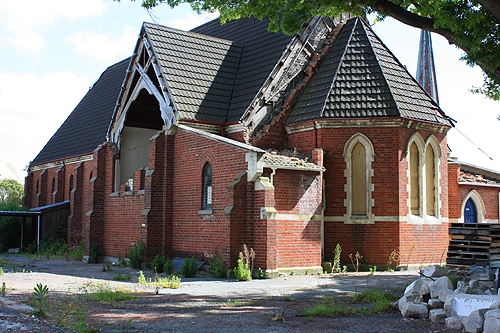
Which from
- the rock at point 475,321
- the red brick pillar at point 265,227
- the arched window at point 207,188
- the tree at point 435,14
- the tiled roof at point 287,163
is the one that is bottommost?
the rock at point 475,321

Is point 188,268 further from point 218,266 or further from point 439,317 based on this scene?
point 439,317

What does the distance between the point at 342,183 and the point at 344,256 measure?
2548mm

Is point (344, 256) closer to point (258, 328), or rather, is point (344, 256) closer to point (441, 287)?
point (441, 287)

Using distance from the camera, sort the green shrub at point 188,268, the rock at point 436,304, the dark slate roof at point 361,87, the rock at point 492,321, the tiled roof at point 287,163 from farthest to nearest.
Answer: the dark slate roof at point 361,87
the green shrub at point 188,268
the tiled roof at point 287,163
the rock at point 436,304
the rock at point 492,321

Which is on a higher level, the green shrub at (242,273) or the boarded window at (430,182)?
the boarded window at (430,182)

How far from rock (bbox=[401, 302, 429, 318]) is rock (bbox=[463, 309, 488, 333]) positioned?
4.23 ft

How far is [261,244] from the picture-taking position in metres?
16.5

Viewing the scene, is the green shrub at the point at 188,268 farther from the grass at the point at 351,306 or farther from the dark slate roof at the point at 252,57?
the grass at the point at 351,306

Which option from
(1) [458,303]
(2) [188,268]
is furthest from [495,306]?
(2) [188,268]

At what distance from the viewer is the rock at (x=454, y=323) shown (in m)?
8.84

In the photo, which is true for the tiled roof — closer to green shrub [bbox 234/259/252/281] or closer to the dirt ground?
green shrub [bbox 234/259/252/281]

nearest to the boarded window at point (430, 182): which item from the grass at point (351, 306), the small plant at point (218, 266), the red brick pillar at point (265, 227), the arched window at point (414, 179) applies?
the arched window at point (414, 179)

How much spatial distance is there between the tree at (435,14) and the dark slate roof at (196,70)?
7087 mm

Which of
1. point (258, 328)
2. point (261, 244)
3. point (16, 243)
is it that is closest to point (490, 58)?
point (258, 328)
